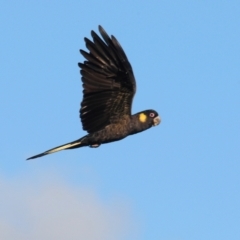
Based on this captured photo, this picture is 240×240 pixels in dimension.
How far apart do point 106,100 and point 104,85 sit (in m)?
0.36

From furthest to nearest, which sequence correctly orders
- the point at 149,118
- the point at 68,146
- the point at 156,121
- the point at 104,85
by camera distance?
the point at 156,121 → the point at 149,118 → the point at 104,85 → the point at 68,146

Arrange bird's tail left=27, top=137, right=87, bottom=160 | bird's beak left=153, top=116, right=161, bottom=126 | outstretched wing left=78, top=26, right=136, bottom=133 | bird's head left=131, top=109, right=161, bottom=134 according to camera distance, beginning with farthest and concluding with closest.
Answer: bird's beak left=153, top=116, right=161, bottom=126, bird's head left=131, top=109, right=161, bottom=134, outstretched wing left=78, top=26, right=136, bottom=133, bird's tail left=27, top=137, right=87, bottom=160

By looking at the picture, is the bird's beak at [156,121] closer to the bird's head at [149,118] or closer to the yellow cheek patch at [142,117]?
the bird's head at [149,118]

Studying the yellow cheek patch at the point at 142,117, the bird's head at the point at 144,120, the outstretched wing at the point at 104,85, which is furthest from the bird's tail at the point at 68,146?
the yellow cheek patch at the point at 142,117

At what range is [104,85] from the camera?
22766 millimetres

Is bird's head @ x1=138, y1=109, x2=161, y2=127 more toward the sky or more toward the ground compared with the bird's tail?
more toward the sky

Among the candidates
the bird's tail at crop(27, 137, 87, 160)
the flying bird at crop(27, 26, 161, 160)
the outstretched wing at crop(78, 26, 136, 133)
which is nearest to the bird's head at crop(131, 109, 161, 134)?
the flying bird at crop(27, 26, 161, 160)

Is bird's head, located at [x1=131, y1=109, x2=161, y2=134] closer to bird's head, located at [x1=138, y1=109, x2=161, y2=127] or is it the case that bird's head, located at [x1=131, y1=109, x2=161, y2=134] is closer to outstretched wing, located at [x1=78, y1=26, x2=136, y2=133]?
bird's head, located at [x1=138, y1=109, x2=161, y2=127]

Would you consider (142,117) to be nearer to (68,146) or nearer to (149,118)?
(149,118)

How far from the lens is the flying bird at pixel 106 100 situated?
73.5 ft

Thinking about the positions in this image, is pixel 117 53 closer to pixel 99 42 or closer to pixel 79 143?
pixel 99 42

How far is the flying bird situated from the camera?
2241cm

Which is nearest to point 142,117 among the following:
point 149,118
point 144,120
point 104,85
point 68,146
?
point 144,120

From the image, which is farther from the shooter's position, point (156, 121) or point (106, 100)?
point (156, 121)
